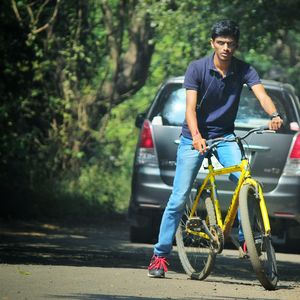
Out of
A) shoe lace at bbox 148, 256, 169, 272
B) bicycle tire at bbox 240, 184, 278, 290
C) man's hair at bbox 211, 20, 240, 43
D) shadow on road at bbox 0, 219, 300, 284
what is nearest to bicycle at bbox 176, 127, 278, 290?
bicycle tire at bbox 240, 184, 278, 290

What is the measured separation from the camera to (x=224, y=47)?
33.4ft

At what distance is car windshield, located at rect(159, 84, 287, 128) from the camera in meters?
13.6

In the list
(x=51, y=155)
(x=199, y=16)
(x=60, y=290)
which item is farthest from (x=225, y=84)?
(x=199, y=16)

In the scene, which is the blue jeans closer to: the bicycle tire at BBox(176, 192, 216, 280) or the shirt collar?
the bicycle tire at BBox(176, 192, 216, 280)

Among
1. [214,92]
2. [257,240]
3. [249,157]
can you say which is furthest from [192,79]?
[249,157]

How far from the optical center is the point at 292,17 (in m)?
19.6

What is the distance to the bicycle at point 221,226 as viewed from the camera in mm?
9625

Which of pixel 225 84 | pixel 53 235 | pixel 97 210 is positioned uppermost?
pixel 225 84

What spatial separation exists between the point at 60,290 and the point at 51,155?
1073cm

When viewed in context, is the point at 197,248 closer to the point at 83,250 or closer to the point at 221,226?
the point at 221,226

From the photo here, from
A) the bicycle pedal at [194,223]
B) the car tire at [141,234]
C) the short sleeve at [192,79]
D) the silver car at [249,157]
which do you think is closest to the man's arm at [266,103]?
the short sleeve at [192,79]

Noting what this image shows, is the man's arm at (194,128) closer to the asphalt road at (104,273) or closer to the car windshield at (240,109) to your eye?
the asphalt road at (104,273)

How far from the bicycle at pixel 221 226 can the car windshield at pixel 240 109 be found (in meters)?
2.89

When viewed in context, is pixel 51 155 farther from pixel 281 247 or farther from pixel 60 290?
pixel 60 290
